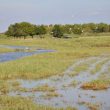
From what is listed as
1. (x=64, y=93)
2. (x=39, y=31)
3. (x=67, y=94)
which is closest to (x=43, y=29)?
(x=39, y=31)

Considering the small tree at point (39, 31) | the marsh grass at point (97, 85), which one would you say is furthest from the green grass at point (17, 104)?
the small tree at point (39, 31)

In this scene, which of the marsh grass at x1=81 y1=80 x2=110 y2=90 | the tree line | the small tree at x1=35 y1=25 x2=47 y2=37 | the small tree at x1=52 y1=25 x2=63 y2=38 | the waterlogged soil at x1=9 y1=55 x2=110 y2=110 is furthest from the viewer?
the small tree at x1=35 y1=25 x2=47 y2=37

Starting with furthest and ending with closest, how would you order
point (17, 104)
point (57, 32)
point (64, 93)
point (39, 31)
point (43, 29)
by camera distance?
Result: point (43, 29)
point (39, 31)
point (57, 32)
point (64, 93)
point (17, 104)

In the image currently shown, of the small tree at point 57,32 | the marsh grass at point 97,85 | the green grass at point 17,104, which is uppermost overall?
the green grass at point 17,104

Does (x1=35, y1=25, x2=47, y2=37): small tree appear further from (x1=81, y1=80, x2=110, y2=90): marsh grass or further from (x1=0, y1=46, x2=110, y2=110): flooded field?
(x1=81, y1=80, x2=110, y2=90): marsh grass

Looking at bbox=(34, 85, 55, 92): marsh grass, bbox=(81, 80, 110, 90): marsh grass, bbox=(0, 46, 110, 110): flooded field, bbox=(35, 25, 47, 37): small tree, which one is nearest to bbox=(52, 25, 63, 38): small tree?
bbox=(35, 25, 47, 37): small tree

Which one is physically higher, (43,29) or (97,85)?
(97,85)

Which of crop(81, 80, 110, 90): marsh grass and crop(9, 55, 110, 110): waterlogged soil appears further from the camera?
crop(81, 80, 110, 90): marsh grass

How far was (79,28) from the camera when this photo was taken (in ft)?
561

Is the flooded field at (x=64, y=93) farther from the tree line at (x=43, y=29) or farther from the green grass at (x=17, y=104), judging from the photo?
the tree line at (x=43, y=29)

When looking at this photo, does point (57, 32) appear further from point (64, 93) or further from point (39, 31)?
point (64, 93)

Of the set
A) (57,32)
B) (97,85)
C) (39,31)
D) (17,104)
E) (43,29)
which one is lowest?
(57,32)

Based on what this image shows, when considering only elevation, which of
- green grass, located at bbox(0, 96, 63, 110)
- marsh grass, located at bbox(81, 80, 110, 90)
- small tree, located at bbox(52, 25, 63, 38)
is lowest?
small tree, located at bbox(52, 25, 63, 38)

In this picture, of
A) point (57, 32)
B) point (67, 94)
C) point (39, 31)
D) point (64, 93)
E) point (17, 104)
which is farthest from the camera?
point (39, 31)
